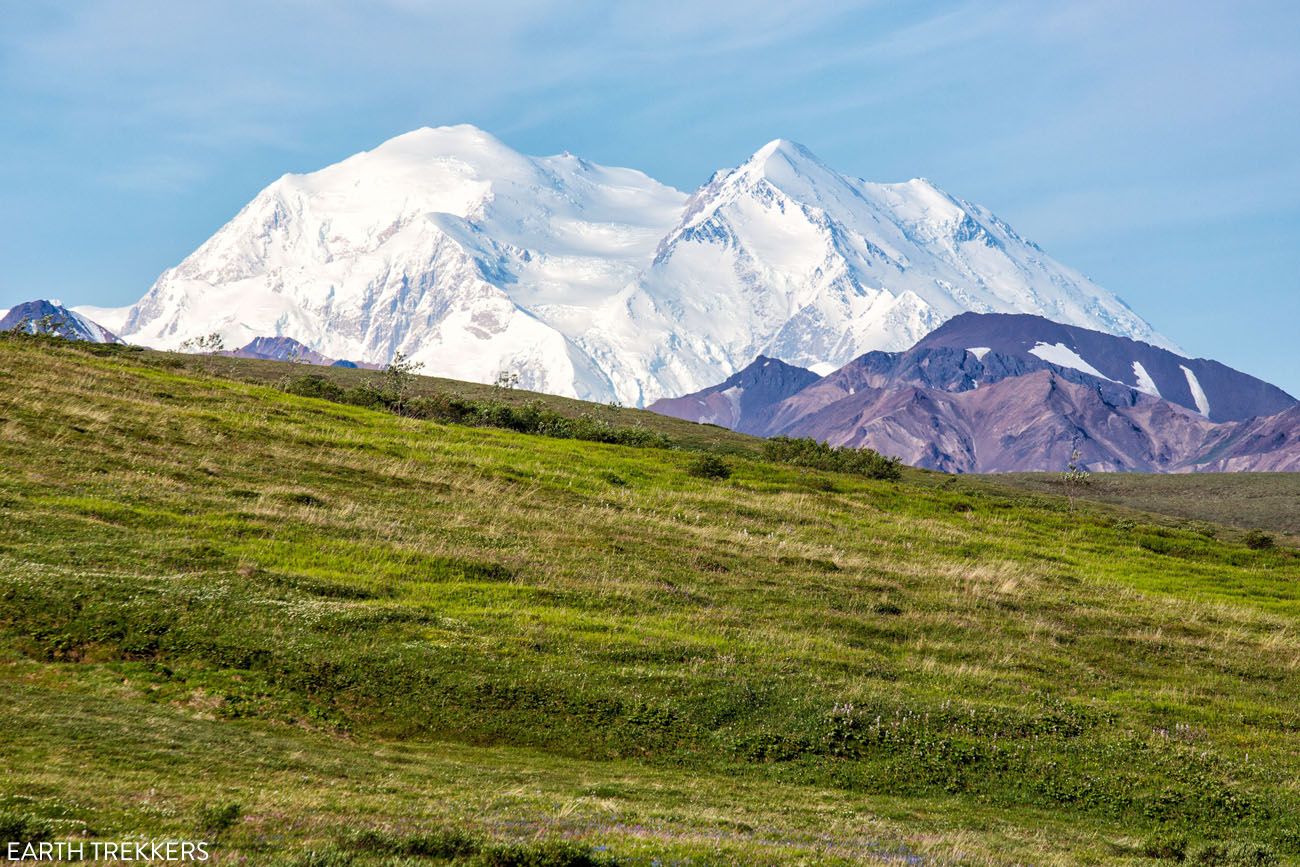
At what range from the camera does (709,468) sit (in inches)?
2467

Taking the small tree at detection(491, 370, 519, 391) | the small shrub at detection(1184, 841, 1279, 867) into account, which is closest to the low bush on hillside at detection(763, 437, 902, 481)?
the small tree at detection(491, 370, 519, 391)

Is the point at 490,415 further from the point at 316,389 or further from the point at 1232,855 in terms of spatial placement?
the point at 1232,855

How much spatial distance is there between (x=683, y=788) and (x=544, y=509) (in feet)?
85.2

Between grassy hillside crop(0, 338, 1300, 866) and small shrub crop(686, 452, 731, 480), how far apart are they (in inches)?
529

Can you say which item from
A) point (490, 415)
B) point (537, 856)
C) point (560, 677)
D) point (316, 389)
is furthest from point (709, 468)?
point (537, 856)

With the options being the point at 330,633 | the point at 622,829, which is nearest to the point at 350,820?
the point at 622,829

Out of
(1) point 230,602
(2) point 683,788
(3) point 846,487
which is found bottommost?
(2) point 683,788

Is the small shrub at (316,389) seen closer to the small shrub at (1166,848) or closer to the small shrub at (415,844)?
the small shrub at (1166,848)

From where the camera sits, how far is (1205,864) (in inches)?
674

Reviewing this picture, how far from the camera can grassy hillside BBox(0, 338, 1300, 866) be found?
15172 mm

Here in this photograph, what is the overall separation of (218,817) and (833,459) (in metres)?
74.4

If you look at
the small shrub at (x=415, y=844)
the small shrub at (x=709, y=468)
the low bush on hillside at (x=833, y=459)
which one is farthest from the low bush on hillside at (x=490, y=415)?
the small shrub at (x=415, y=844)

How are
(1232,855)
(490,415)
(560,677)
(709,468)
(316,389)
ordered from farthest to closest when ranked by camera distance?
(316,389) → (490,415) → (709,468) → (560,677) → (1232,855)

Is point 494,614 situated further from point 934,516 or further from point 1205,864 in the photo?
point 934,516
